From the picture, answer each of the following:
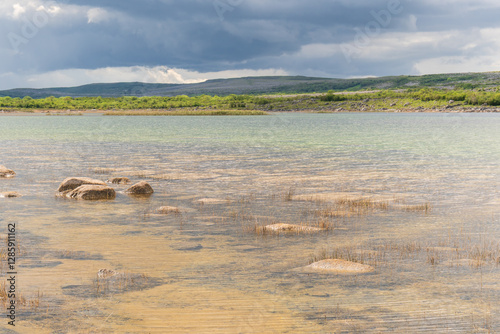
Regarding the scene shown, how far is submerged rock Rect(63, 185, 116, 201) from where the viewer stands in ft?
60.8

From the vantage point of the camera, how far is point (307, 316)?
8.28m

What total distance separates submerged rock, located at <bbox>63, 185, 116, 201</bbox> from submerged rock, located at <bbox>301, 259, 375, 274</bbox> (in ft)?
33.6

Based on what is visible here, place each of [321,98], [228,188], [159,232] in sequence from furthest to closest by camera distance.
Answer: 1. [321,98]
2. [228,188]
3. [159,232]

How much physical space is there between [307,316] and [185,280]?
9.03 feet

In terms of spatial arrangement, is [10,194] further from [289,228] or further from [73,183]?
[289,228]

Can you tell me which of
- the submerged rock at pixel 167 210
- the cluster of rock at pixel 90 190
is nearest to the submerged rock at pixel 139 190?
the cluster of rock at pixel 90 190

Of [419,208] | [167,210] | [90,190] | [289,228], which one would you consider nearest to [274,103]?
[90,190]

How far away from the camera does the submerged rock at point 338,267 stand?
1043cm

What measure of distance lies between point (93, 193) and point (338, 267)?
11028mm

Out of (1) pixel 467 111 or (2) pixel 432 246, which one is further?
(1) pixel 467 111

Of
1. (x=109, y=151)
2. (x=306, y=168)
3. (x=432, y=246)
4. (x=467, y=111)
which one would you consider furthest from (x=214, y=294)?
(x=467, y=111)

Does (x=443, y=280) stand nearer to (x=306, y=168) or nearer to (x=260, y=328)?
(x=260, y=328)

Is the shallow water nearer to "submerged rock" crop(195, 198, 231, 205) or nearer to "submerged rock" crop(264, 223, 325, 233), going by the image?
"submerged rock" crop(195, 198, 231, 205)

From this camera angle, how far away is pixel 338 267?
1058 centimetres
